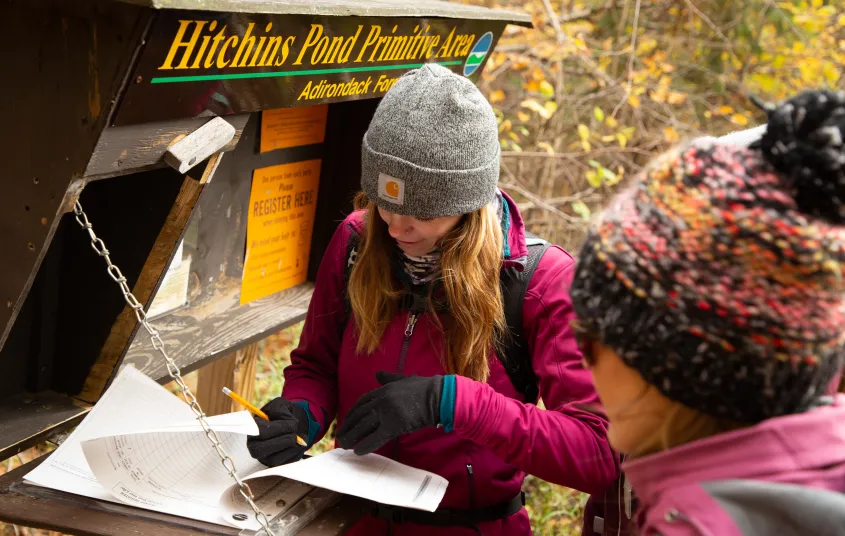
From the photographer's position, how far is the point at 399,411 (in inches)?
68.1

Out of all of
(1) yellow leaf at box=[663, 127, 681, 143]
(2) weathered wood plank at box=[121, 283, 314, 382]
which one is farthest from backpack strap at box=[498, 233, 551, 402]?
(1) yellow leaf at box=[663, 127, 681, 143]

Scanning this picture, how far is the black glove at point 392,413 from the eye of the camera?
1735 mm

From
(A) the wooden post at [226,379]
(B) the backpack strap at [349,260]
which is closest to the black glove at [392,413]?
(B) the backpack strap at [349,260]

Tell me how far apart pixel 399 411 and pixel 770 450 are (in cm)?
85

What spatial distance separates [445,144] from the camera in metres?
1.79

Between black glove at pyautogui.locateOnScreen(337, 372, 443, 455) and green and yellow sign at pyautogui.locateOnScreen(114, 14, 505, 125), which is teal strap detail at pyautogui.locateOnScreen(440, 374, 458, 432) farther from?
green and yellow sign at pyautogui.locateOnScreen(114, 14, 505, 125)

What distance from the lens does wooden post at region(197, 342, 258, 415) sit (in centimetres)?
338

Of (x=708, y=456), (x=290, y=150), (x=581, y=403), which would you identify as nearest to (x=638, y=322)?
(x=708, y=456)

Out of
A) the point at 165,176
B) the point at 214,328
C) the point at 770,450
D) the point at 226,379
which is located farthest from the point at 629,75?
the point at 770,450

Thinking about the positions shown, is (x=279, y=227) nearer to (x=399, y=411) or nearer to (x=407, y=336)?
(x=407, y=336)

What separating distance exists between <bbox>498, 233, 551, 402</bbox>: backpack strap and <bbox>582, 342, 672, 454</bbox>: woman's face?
68 centimetres

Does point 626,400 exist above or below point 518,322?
above

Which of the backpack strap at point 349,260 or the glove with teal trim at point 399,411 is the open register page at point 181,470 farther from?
the backpack strap at point 349,260

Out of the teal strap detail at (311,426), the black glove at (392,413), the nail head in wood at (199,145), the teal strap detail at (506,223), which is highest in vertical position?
the nail head in wood at (199,145)
